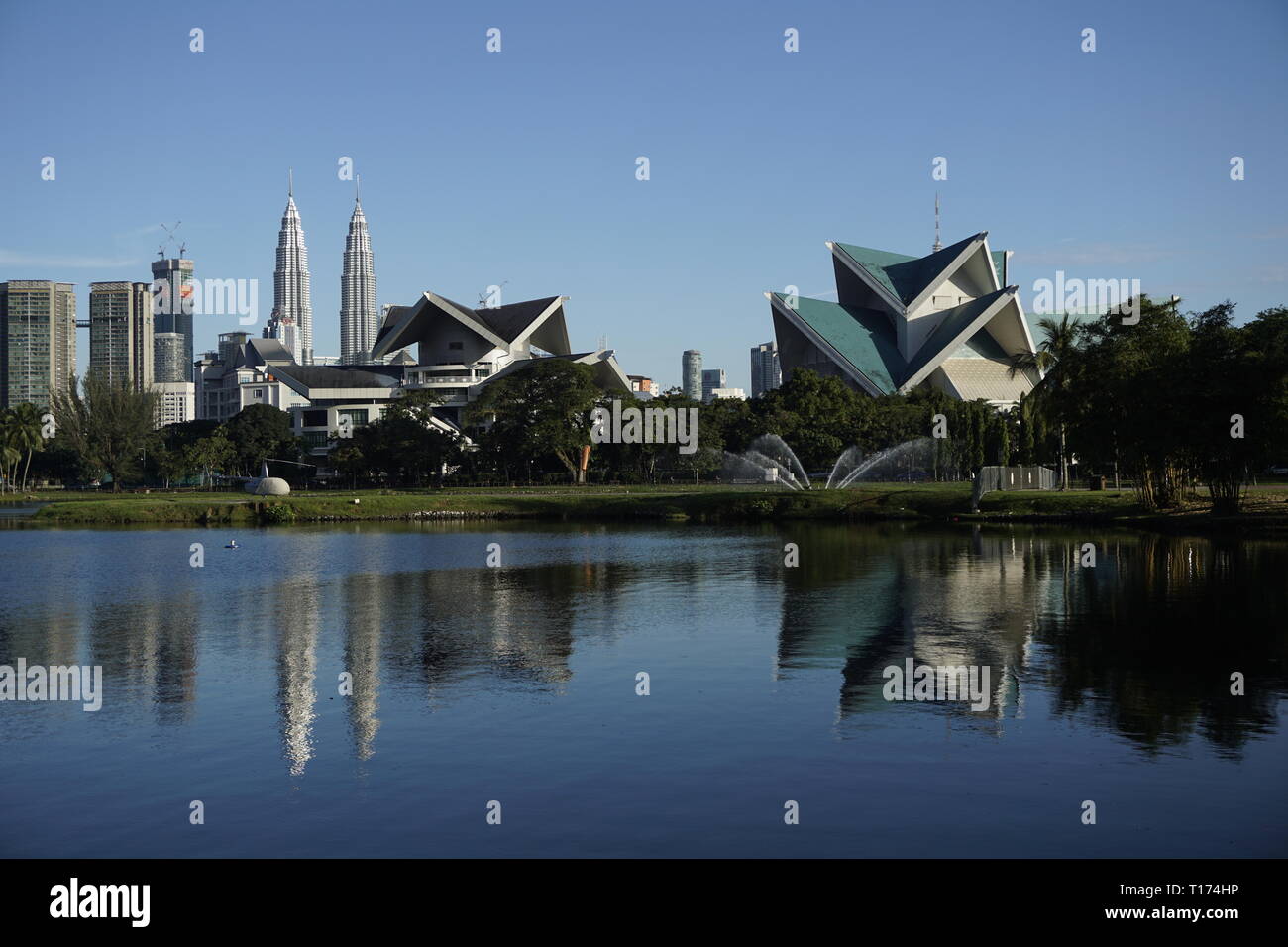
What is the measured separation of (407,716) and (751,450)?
68.0 m

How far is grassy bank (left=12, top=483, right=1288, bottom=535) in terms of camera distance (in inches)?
1933

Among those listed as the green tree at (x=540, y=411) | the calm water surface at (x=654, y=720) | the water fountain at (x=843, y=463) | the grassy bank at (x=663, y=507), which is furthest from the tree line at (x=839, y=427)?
the calm water surface at (x=654, y=720)

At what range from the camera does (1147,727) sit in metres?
13.9

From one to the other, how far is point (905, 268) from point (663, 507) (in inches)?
2344

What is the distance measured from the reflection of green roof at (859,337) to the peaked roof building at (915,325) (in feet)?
0.37

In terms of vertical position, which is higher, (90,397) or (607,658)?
(90,397)

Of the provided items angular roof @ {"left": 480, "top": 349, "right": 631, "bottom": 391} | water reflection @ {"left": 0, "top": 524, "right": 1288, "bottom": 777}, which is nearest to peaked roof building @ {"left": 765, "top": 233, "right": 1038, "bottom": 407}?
angular roof @ {"left": 480, "top": 349, "right": 631, "bottom": 391}

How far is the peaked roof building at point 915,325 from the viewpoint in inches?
4090

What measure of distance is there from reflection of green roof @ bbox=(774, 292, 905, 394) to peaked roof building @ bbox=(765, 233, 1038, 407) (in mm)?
112

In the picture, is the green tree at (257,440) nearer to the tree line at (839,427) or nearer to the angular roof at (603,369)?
the tree line at (839,427)

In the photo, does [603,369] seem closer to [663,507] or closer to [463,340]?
[463,340]

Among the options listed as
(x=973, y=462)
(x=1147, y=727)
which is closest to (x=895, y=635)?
(x=1147, y=727)
